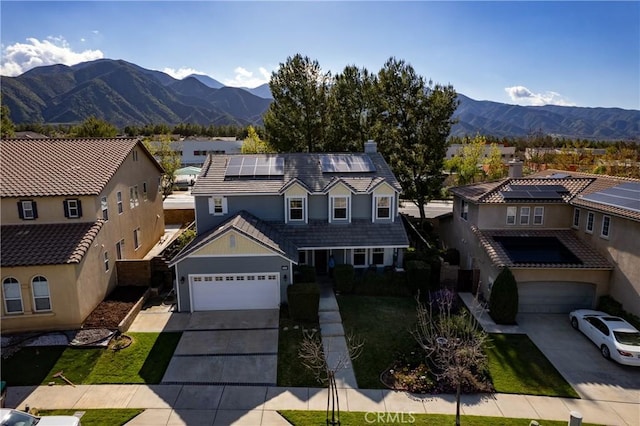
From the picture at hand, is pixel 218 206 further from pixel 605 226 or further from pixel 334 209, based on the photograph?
pixel 605 226

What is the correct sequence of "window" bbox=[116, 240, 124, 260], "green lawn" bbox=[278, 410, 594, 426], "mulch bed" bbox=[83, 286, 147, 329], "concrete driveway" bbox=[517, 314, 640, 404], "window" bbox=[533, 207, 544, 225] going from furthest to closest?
"window" bbox=[533, 207, 544, 225]
"window" bbox=[116, 240, 124, 260]
"mulch bed" bbox=[83, 286, 147, 329]
"concrete driveway" bbox=[517, 314, 640, 404]
"green lawn" bbox=[278, 410, 594, 426]

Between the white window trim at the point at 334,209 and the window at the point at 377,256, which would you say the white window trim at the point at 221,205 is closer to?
the white window trim at the point at 334,209

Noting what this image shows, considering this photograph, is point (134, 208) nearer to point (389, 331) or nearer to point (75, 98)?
point (389, 331)

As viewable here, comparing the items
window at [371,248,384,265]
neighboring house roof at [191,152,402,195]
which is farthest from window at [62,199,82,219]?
window at [371,248,384,265]

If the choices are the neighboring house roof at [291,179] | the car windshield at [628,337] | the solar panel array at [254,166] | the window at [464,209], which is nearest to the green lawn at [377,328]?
the neighboring house roof at [291,179]

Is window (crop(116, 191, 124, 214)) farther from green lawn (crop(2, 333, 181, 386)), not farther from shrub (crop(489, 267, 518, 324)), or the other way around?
shrub (crop(489, 267, 518, 324))

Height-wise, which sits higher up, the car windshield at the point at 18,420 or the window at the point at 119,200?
the window at the point at 119,200
